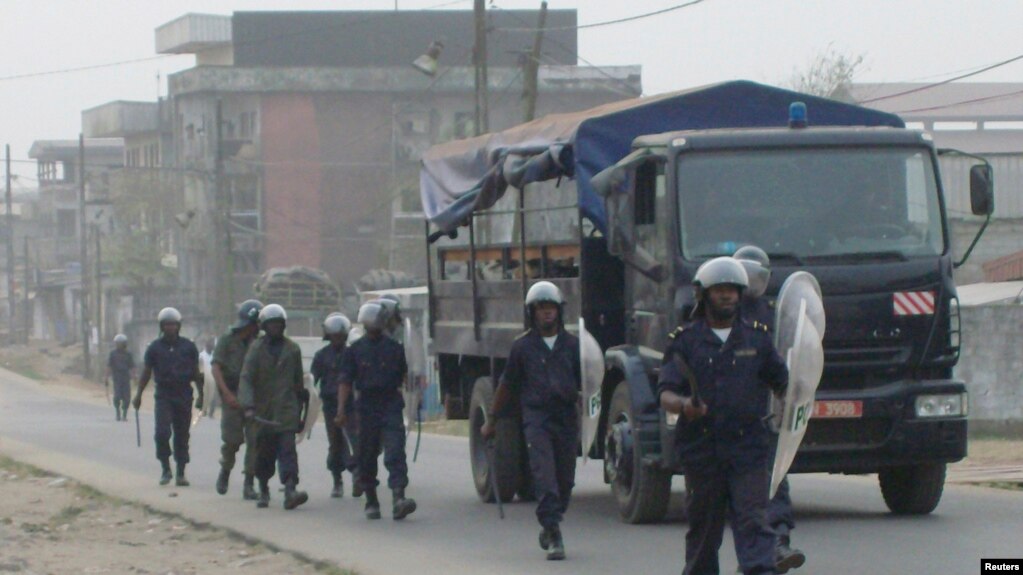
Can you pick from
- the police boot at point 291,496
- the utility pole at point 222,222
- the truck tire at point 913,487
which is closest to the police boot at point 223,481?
the police boot at point 291,496

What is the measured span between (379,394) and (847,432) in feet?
12.3

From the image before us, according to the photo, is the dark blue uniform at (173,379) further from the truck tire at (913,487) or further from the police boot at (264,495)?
the truck tire at (913,487)

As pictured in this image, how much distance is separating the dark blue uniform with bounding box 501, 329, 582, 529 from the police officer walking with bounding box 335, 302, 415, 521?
2466mm

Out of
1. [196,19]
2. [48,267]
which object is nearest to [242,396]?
[196,19]

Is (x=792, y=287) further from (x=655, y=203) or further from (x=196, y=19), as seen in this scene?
(x=196, y=19)

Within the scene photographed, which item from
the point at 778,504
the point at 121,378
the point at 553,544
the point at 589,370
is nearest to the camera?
the point at 778,504

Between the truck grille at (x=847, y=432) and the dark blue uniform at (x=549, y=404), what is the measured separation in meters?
1.72

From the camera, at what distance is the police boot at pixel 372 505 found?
1324 cm

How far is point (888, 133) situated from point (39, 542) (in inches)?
282

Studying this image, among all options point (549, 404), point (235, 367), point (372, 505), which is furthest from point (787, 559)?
point (235, 367)

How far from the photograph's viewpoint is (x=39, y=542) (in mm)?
12906

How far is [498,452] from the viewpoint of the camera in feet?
46.1

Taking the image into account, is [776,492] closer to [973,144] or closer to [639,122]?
[639,122]

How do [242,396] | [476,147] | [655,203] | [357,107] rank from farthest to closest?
[357,107] < [476,147] < [242,396] < [655,203]
